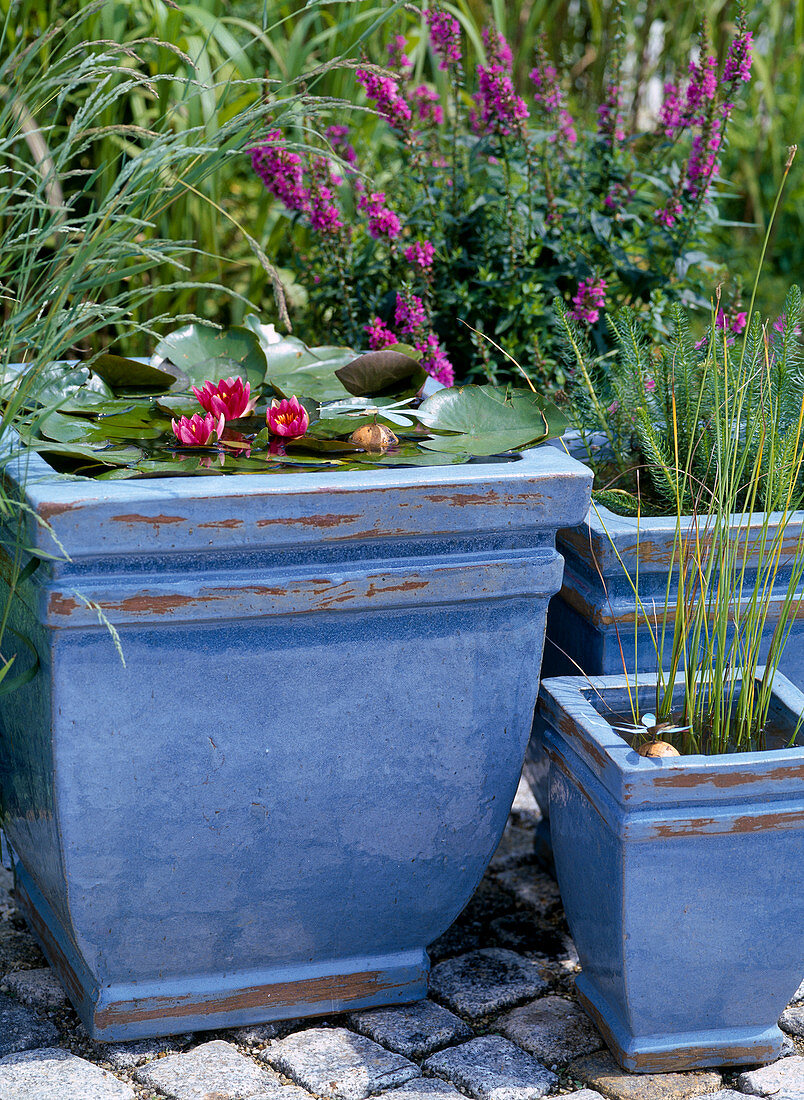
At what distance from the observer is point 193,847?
1.48 metres

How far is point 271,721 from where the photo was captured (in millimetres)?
1462

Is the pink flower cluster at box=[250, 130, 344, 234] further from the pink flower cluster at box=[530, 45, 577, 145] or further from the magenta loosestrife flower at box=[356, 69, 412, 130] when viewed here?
the pink flower cluster at box=[530, 45, 577, 145]

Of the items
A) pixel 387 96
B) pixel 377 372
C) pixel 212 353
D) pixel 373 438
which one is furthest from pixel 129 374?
pixel 387 96

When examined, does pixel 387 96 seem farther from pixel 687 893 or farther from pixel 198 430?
pixel 687 893

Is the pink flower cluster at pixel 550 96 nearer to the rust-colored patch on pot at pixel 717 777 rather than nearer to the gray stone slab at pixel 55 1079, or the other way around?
the rust-colored patch on pot at pixel 717 777

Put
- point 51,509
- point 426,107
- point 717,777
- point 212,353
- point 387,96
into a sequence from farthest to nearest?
point 426,107 → point 387,96 → point 212,353 → point 717,777 → point 51,509

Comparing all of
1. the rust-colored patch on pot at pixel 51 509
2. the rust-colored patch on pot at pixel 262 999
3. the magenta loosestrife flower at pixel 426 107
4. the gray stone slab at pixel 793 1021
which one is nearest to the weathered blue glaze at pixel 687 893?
the gray stone slab at pixel 793 1021

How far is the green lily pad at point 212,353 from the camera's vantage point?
76.8 inches

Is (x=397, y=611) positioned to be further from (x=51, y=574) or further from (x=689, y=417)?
(x=689, y=417)

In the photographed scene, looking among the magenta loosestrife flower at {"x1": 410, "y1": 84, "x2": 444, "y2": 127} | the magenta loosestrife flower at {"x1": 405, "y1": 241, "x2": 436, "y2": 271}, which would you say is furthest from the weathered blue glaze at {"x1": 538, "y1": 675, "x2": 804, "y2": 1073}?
the magenta loosestrife flower at {"x1": 410, "y1": 84, "x2": 444, "y2": 127}

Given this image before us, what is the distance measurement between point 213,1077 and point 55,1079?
0.67 ft

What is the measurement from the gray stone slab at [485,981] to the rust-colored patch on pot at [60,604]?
0.85 metres

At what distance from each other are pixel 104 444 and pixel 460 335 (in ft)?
3.22

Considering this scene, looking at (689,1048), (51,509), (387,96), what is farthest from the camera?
(387,96)
